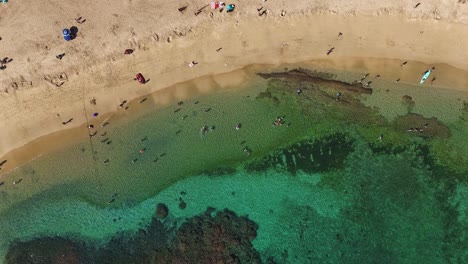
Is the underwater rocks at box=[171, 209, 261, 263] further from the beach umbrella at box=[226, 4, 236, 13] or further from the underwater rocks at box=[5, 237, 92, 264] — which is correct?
the beach umbrella at box=[226, 4, 236, 13]

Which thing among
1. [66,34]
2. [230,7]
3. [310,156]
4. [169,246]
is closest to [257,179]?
[310,156]

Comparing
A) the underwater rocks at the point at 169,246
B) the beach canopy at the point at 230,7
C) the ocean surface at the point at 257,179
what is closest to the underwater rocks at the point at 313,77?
the ocean surface at the point at 257,179

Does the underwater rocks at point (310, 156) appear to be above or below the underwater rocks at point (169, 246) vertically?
above

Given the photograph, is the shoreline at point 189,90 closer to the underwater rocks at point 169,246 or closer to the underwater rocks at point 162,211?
the underwater rocks at point 169,246

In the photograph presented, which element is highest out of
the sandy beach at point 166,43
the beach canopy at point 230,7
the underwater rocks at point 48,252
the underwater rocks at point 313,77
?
the beach canopy at point 230,7

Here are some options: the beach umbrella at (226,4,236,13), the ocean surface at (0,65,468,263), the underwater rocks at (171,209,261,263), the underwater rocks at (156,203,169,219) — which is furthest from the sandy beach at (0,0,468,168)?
the underwater rocks at (171,209,261,263)

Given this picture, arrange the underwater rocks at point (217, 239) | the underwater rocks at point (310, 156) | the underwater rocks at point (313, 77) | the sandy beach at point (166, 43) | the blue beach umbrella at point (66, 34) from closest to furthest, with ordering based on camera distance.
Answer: the blue beach umbrella at point (66, 34), the sandy beach at point (166, 43), the underwater rocks at point (217, 239), the underwater rocks at point (313, 77), the underwater rocks at point (310, 156)

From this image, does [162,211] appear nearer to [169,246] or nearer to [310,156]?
[169,246]

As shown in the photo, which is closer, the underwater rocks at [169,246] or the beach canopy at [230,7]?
the beach canopy at [230,7]
